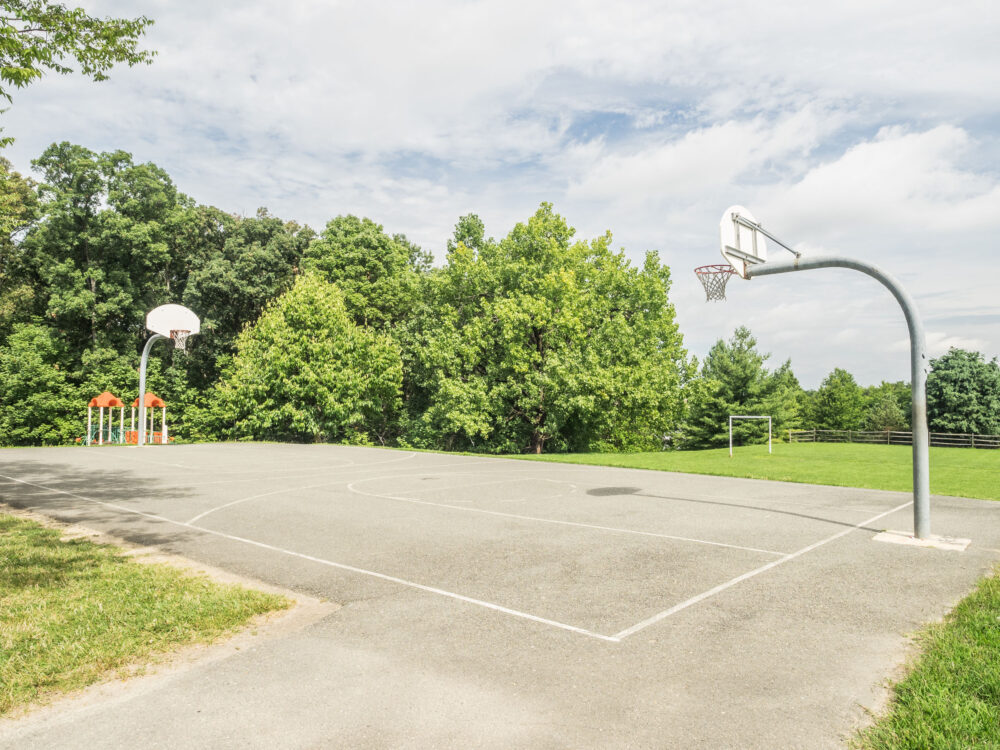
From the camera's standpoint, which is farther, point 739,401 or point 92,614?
point 739,401

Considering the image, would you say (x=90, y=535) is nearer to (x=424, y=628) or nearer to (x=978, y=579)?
(x=424, y=628)

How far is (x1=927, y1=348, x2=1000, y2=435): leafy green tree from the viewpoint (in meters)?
51.4

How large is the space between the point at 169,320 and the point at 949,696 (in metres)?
35.1

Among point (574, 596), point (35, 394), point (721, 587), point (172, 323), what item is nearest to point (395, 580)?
point (574, 596)

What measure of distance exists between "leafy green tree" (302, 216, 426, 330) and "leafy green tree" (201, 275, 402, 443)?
4424 millimetres

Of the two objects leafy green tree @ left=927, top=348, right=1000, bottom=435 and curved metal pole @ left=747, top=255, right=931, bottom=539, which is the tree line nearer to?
leafy green tree @ left=927, top=348, right=1000, bottom=435

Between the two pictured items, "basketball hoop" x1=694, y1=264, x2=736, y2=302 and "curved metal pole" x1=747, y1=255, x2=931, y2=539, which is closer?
"curved metal pole" x1=747, y1=255, x2=931, y2=539

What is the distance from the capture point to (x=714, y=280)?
16.9 meters

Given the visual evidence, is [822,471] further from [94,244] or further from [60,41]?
[94,244]

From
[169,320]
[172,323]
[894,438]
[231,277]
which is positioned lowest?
[894,438]

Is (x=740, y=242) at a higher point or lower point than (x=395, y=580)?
higher

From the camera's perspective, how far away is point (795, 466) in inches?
852

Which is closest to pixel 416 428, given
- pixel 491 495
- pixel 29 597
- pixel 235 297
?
pixel 235 297

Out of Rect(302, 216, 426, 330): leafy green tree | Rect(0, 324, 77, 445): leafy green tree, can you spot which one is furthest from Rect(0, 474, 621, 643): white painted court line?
Rect(0, 324, 77, 445): leafy green tree
